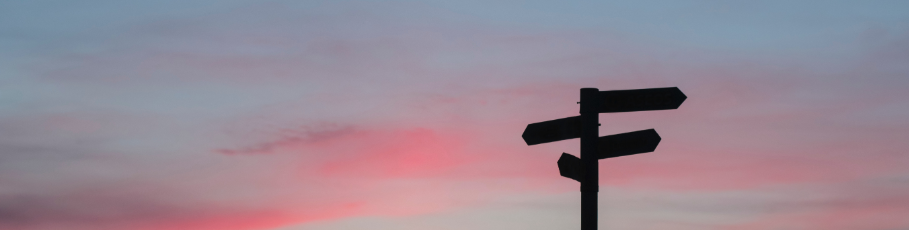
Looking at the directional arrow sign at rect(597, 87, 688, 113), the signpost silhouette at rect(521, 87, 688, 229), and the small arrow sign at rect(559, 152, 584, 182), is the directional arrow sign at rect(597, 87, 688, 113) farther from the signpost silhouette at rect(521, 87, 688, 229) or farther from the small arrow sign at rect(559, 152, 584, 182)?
the small arrow sign at rect(559, 152, 584, 182)

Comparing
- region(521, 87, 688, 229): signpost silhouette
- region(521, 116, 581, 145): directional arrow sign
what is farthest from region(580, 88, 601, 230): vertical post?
region(521, 116, 581, 145): directional arrow sign

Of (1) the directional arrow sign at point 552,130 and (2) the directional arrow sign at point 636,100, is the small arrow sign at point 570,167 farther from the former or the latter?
(2) the directional arrow sign at point 636,100

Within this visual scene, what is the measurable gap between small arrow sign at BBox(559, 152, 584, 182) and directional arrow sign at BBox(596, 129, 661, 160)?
0.24 meters

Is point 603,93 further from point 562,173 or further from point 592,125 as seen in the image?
point 562,173

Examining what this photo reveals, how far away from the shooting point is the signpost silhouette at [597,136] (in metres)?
8.19

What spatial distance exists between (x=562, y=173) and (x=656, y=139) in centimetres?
103

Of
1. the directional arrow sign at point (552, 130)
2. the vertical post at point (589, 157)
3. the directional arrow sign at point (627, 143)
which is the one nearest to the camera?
the vertical post at point (589, 157)

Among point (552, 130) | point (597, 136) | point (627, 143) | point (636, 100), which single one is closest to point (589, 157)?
point (597, 136)

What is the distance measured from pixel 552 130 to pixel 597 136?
601mm

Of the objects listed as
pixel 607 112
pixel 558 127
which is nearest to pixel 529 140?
pixel 558 127

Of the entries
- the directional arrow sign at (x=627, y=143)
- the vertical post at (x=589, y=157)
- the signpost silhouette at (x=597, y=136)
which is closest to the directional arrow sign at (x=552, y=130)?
the signpost silhouette at (x=597, y=136)

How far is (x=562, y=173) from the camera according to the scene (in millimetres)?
8617

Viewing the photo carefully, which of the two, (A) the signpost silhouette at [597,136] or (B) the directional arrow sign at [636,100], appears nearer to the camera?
(A) the signpost silhouette at [597,136]

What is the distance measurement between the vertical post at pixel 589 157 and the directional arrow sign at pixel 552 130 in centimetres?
13
